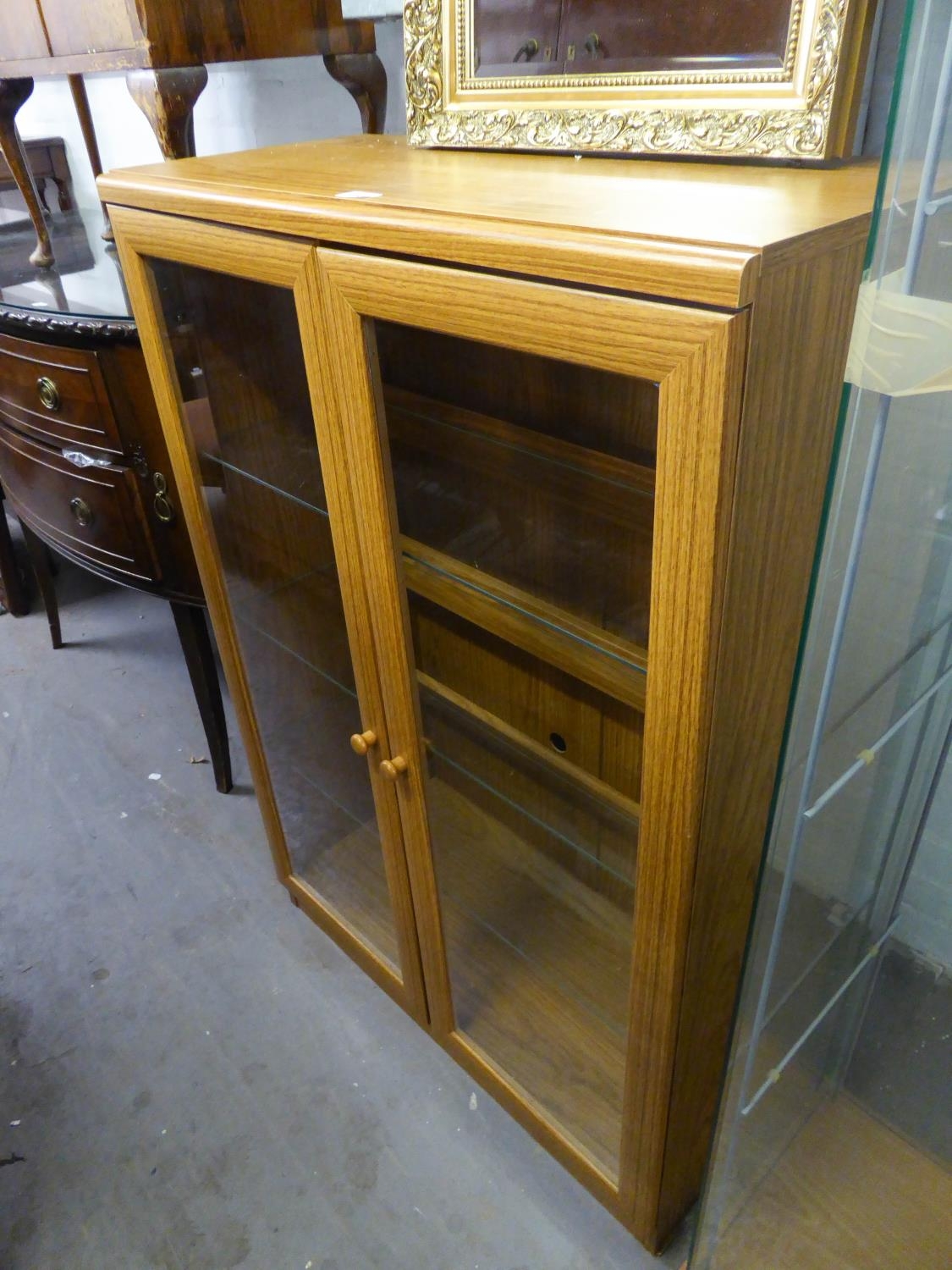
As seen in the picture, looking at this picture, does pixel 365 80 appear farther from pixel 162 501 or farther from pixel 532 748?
pixel 532 748

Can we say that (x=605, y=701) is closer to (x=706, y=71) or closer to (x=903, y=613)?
(x=903, y=613)

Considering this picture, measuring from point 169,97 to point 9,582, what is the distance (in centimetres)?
138

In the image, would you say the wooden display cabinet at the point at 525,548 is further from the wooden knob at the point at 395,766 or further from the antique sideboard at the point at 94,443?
the antique sideboard at the point at 94,443

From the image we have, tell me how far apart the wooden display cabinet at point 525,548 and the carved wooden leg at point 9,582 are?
3.87ft

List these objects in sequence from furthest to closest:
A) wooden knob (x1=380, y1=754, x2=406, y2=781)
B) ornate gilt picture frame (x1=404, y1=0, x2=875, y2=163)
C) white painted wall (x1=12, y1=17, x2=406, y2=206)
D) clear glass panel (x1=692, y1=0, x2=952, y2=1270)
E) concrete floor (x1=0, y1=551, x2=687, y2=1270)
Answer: white painted wall (x1=12, y1=17, x2=406, y2=206), concrete floor (x1=0, y1=551, x2=687, y2=1270), wooden knob (x1=380, y1=754, x2=406, y2=781), ornate gilt picture frame (x1=404, y1=0, x2=875, y2=163), clear glass panel (x1=692, y1=0, x2=952, y2=1270)

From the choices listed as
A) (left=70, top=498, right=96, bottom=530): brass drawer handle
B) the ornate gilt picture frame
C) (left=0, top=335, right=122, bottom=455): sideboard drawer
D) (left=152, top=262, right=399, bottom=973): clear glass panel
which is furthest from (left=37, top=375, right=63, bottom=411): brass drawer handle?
the ornate gilt picture frame

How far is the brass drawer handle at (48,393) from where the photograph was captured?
1251 mm

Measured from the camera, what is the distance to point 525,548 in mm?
798

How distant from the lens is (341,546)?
2.65ft

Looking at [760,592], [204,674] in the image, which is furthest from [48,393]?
[760,592]

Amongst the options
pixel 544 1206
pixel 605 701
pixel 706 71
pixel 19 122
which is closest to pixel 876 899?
pixel 605 701

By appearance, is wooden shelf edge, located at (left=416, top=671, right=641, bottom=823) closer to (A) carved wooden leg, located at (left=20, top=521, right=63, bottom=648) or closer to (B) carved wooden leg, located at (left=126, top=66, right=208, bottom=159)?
(B) carved wooden leg, located at (left=126, top=66, right=208, bottom=159)

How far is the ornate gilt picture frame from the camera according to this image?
1.93 feet

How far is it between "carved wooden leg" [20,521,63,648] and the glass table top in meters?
0.53
